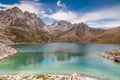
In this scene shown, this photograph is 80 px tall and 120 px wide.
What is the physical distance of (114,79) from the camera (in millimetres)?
62344

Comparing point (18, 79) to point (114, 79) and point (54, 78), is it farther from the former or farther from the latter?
point (114, 79)

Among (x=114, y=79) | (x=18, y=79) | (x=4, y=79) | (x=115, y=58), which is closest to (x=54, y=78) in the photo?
(x=18, y=79)

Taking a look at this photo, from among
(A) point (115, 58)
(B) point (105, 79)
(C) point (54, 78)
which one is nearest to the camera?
(C) point (54, 78)

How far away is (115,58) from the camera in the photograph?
11219 centimetres

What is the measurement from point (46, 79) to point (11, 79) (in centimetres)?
1200

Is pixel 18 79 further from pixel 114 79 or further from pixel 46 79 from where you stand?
pixel 114 79

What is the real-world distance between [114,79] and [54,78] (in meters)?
24.0

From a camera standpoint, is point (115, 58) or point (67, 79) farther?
point (115, 58)

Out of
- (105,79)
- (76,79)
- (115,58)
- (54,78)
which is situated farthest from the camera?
(115,58)

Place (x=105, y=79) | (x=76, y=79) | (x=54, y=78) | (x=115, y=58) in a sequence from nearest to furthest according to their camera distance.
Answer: (x=76, y=79) < (x=54, y=78) < (x=105, y=79) < (x=115, y=58)

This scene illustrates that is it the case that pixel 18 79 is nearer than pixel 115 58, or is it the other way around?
pixel 18 79

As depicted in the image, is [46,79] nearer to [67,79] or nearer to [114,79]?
[67,79]

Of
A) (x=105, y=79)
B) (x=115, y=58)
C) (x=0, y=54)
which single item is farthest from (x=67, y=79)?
(x=0, y=54)

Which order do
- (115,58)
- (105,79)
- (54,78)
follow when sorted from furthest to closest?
(115,58) → (105,79) → (54,78)
